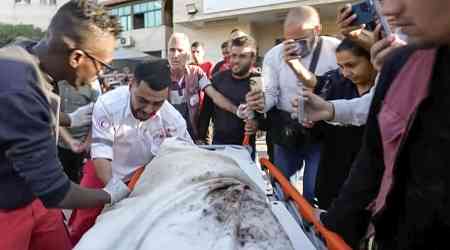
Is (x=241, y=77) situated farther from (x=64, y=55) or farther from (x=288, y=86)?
(x=64, y=55)

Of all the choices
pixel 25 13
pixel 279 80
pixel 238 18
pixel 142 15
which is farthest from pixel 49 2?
pixel 279 80

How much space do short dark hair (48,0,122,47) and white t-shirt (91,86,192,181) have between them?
67 cm

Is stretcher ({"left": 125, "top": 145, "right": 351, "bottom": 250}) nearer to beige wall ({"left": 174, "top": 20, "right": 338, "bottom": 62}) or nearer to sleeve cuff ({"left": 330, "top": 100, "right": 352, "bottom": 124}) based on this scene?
sleeve cuff ({"left": 330, "top": 100, "right": 352, "bottom": 124})

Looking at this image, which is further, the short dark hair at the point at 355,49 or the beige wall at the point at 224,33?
the beige wall at the point at 224,33

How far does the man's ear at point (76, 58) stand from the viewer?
68.1 inches

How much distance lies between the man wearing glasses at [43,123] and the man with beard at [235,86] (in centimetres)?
189

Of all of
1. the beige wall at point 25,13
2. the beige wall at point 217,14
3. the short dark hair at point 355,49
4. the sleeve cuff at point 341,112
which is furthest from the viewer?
the beige wall at point 25,13

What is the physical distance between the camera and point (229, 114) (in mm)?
3850

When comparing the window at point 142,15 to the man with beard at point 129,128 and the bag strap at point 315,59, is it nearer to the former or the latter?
the bag strap at point 315,59

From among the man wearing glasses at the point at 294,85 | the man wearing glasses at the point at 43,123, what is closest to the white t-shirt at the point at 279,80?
the man wearing glasses at the point at 294,85

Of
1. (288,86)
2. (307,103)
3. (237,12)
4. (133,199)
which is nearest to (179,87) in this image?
(288,86)

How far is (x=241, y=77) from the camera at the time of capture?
12.7 feet

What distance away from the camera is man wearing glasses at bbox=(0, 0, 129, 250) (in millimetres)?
1491

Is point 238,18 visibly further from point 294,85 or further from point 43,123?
point 43,123
